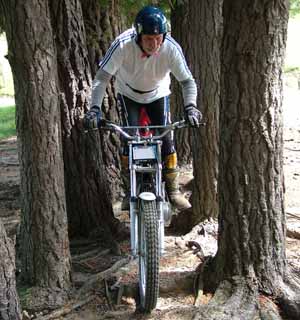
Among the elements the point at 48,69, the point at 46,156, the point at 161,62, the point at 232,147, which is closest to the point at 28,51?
the point at 48,69

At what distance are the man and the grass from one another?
9439 millimetres

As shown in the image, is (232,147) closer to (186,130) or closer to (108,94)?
(108,94)

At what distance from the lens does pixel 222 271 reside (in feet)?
13.9

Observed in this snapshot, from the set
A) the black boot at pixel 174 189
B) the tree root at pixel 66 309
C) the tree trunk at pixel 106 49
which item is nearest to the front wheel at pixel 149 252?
the tree root at pixel 66 309

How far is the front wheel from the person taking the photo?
394 cm

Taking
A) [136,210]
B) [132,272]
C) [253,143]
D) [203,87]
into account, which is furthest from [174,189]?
[253,143]

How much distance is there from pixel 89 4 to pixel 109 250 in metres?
2.82

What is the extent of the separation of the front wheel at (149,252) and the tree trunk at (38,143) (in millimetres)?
670

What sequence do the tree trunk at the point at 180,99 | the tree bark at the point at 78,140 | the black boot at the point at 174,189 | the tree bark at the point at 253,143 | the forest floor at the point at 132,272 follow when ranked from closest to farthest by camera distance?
the tree bark at the point at 253,143, the forest floor at the point at 132,272, the black boot at the point at 174,189, the tree bark at the point at 78,140, the tree trunk at the point at 180,99

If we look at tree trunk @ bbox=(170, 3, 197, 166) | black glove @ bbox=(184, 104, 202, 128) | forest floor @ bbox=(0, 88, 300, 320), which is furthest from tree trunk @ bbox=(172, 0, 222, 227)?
black glove @ bbox=(184, 104, 202, 128)

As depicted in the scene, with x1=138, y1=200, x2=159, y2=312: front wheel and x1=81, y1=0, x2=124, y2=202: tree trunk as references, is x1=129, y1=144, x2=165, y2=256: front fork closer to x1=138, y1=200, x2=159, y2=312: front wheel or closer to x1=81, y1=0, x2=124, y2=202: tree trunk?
x1=138, y1=200, x2=159, y2=312: front wheel

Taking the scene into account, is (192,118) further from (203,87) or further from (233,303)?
(203,87)

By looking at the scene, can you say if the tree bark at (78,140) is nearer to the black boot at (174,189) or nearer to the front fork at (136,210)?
the black boot at (174,189)

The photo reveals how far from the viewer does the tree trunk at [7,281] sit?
3139 mm
